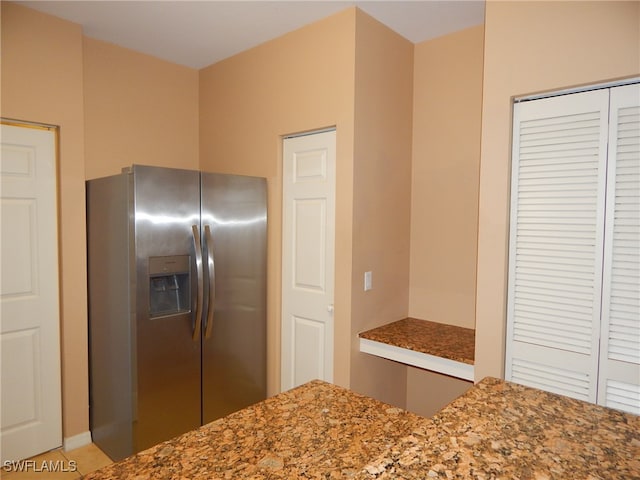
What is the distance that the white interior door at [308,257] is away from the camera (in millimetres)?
2723

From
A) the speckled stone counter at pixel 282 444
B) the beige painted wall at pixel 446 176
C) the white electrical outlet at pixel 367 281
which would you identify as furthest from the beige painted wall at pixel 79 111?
the speckled stone counter at pixel 282 444

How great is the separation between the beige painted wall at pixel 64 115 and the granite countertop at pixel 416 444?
2.12 meters

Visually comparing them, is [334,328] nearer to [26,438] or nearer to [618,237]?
[618,237]

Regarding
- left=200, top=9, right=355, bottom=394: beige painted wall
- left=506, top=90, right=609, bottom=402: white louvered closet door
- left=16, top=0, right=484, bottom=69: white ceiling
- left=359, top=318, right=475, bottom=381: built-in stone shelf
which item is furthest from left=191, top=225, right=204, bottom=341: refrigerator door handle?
left=506, top=90, right=609, bottom=402: white louvered closet door

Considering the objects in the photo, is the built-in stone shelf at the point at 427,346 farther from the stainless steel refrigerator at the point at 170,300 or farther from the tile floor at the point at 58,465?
the tile floor at the point at 58,465

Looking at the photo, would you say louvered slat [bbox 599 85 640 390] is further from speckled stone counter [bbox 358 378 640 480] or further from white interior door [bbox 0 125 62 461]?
white interior door [bbox 0 125 62 461]

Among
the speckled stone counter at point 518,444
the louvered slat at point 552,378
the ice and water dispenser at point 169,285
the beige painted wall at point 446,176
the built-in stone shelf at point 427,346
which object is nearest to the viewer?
the speckled stone counter at point 518,444

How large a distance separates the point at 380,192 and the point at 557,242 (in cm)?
116

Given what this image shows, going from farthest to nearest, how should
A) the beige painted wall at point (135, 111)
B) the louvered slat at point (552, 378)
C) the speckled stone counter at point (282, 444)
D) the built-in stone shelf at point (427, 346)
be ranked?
the beige painted wall at point (135, 111) → the built-in stone shelf at point (427, 346) → the louvered slat at point (552, 378) → the speckled stone counter at point (282, 444)

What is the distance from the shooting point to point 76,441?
275cm

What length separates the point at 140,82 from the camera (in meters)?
3.23

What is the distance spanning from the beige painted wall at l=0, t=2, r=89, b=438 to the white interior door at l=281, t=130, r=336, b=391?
1.37m

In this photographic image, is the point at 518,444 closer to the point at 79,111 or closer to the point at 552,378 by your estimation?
the point at 552,378

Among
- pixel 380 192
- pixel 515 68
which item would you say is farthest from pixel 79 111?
pixel 515 68
